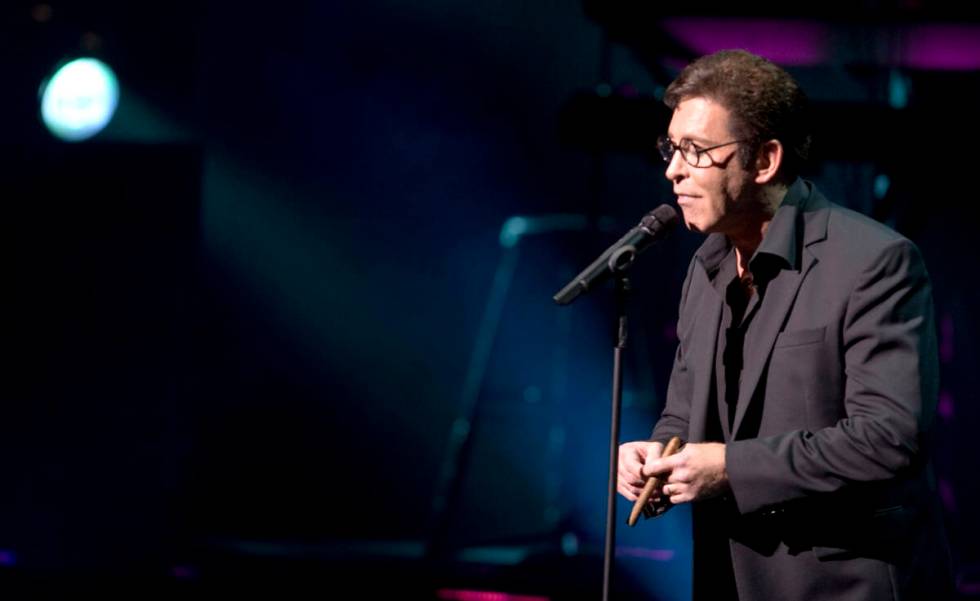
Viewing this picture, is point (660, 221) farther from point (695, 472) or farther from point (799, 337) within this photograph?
point (695, 472)

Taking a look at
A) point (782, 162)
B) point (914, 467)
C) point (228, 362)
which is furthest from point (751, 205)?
point (228, 362)

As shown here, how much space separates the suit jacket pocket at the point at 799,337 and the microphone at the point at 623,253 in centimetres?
29

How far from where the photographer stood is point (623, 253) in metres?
2.24

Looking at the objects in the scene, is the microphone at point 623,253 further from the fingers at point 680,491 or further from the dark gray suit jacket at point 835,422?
the fingers at point 680,491

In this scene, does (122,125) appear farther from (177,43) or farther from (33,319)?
(33,319)

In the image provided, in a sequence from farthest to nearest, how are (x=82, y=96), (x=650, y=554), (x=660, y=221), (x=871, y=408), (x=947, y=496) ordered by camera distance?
1. (x=82, y=96)
2. (x=947, y=496)
3. (x=650, y=554)
4. (x=660, y=221)
5. (x=871, y=408)

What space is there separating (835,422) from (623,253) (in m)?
0.48

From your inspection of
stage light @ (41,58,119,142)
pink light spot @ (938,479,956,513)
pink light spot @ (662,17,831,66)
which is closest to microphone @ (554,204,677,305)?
pink light spot @ (662,17,831,66)

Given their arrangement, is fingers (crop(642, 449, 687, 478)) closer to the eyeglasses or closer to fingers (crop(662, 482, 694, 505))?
fingers (crop(662, 482, 694, 505))

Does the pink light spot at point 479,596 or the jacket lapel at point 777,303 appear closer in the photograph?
the jacket lapel at point 777,303

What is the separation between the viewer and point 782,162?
2.30m

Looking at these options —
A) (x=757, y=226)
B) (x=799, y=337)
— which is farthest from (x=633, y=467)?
(x=757, y=226)

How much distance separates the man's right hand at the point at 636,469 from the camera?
2.22 meters

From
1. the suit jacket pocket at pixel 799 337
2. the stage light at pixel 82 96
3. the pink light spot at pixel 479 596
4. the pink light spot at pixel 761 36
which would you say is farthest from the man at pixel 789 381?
the stage light at pixel 82 96
